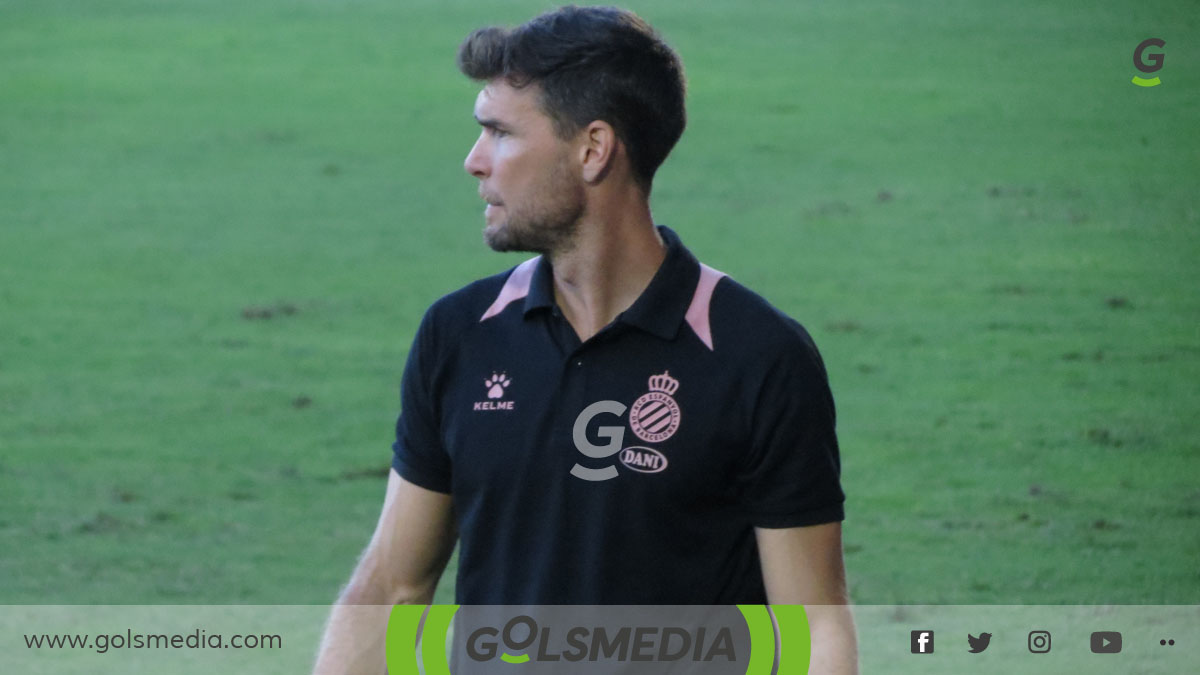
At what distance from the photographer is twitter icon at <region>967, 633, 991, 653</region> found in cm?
511

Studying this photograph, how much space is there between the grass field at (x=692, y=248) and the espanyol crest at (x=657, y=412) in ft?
11.5

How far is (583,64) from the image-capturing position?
2441mm

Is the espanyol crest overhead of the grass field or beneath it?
overhead

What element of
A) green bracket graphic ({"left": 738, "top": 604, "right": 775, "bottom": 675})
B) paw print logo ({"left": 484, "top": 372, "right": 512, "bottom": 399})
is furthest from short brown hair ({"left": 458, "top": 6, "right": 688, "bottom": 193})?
green bracket graphic ({"left": 738, "top": 604, "right": 775, "bottom": 675})

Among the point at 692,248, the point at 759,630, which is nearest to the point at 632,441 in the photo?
the point at 759,630

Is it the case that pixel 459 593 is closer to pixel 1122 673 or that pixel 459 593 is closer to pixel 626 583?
pixel 626 583

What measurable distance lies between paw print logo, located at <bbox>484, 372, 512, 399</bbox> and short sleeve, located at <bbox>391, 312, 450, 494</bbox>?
99 millimetres

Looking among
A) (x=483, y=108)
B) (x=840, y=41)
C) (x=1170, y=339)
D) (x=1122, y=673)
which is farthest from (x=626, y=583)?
(x=840, y=41)

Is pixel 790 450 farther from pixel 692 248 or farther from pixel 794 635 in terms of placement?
pixel 692 248

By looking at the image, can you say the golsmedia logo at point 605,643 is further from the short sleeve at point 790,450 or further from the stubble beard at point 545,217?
the stubble beard at point 545,217

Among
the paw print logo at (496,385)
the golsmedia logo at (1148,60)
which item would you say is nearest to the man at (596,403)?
the paw print logo at (496,385)

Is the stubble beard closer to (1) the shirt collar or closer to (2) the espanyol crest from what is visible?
(1) the shirt collar

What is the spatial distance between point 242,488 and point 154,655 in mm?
1875

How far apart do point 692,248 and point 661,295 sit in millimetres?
7390
